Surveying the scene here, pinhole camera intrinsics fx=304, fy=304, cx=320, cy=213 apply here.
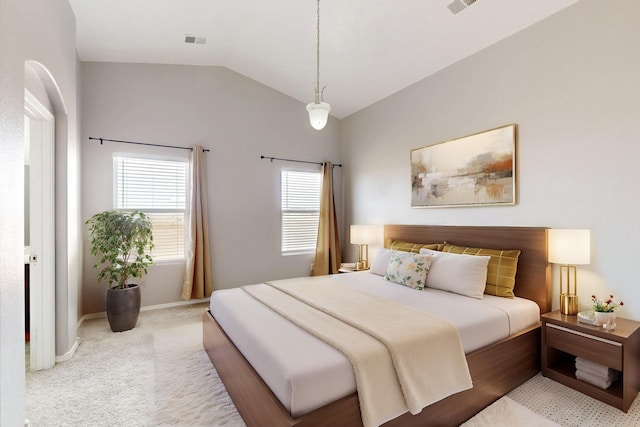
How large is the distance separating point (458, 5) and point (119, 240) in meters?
4.04

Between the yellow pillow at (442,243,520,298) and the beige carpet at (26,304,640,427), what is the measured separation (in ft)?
2.28

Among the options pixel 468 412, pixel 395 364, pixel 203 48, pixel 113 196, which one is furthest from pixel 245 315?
pixel 203 48

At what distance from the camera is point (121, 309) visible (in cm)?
329

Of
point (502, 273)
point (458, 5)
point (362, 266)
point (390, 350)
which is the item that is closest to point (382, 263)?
point (362, 266)

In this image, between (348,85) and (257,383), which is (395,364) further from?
(348,85)

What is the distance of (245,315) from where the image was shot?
7.20 feet

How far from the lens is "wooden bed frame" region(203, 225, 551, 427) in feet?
→ 4.78

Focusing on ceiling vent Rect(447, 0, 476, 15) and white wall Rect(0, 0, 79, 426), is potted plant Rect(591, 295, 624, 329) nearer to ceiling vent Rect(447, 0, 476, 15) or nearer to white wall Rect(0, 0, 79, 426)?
ceiling vent Rect(447, 0, 476, 15)

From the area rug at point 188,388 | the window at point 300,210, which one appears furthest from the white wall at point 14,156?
the window at point 300,210

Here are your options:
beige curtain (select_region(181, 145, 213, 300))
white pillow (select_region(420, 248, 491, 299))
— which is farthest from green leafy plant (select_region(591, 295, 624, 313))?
beige curtain (select_region(181, 145, 213, 300))

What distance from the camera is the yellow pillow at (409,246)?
3500 millimetres

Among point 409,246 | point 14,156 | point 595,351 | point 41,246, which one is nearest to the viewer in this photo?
point 14,156

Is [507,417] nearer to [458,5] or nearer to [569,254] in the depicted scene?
[569,254]

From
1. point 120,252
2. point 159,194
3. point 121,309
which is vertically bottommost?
point 121,309
